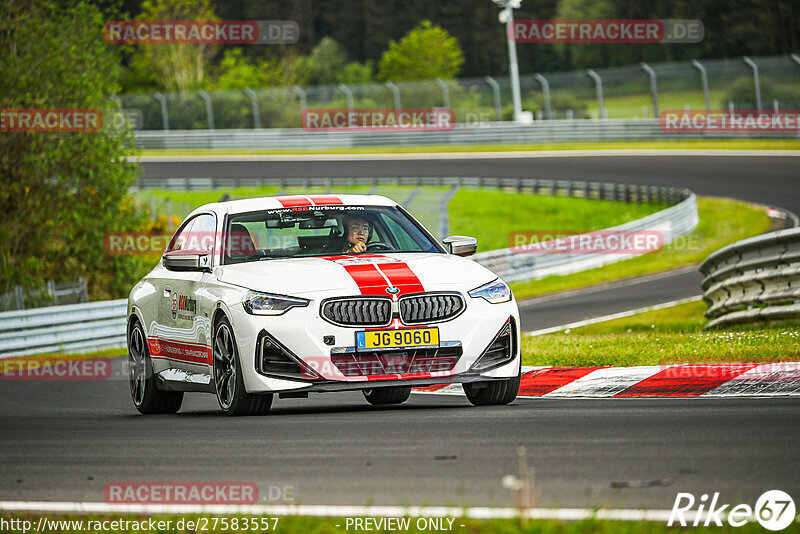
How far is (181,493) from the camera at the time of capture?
5.79m

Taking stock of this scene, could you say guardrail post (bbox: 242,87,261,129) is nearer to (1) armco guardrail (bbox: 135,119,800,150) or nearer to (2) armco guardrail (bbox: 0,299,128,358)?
(1) armco guardrail (bbox: 135,119,800,150)

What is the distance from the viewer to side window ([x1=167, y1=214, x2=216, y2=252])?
10.3 m

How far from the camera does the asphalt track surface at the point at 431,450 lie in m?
5.46

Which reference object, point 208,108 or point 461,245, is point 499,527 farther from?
point 208,108

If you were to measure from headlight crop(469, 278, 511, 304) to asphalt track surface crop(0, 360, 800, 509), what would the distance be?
2.47 ft

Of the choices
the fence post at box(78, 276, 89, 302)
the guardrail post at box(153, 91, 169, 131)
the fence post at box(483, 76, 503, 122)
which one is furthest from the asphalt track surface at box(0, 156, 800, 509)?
the guardrail post at box(153, 91, 169, 131)

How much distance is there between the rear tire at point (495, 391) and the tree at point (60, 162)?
63.8ft

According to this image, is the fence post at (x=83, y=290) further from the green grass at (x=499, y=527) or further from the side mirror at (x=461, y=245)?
the green grass at (x=499, y=527)

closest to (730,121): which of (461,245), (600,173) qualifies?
(600,173)

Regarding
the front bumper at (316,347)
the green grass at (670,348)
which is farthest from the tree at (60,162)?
the front bumper at (316,347)

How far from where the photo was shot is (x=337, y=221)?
10.1 meters

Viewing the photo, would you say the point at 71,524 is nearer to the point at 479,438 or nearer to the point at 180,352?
the point at 479,438

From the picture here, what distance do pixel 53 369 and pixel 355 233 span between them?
372 inches

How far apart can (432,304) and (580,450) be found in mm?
2680
